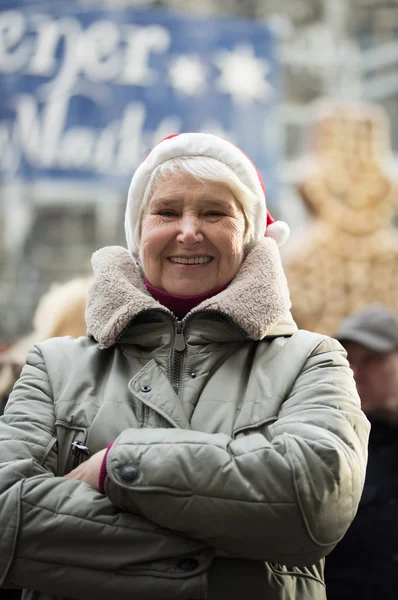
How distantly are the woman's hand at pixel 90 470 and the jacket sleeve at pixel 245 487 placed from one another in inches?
2.4

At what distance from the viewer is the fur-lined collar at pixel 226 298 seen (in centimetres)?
140

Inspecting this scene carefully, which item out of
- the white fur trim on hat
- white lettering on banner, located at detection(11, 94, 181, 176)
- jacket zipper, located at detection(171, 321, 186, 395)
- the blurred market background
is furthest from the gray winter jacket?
white lettering on banner, located at detection(11, 94, 181, 176)

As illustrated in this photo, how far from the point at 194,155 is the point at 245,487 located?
0.65 metres

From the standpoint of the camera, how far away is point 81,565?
1209mm

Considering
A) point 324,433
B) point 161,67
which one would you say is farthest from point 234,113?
point 324,433

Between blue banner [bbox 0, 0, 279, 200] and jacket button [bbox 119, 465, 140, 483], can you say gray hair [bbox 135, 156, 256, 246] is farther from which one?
blue banner [bbox 0, 0, 279, 200]

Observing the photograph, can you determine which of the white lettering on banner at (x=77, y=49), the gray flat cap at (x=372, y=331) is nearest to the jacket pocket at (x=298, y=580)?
the gray flat cap at (x=372, y=331)

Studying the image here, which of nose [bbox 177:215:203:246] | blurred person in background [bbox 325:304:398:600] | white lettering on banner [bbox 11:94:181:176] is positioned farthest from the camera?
white lettering on banner [bbox 11:94:181:176]

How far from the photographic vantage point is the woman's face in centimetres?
146

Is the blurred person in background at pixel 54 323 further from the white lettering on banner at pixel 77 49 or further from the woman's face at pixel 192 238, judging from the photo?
the white lettering on banner at pixel 77 49

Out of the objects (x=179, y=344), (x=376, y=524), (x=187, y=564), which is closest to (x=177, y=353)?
(x=179, y=344)

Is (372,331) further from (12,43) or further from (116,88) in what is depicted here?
(12,43)

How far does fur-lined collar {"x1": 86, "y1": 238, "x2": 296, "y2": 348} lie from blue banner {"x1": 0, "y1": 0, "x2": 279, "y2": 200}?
3385 millimetres

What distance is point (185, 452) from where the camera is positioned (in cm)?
120
